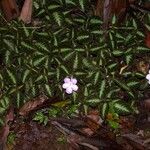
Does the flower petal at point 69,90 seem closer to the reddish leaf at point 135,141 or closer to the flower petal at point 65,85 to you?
the flower petal at point 65,85

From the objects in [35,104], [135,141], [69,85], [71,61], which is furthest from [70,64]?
[135,141]

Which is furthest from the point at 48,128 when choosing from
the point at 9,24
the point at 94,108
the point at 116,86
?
the point at 9,24

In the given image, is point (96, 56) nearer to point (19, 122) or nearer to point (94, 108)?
point (94, 108)

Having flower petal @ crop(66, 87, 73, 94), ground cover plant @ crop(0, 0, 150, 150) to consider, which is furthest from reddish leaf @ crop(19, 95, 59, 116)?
flower petal @ crop(66, 87, 73, 94)

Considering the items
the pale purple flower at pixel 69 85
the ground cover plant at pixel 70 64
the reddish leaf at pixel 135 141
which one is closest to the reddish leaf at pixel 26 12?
the ground cover plant at pixel 70 64

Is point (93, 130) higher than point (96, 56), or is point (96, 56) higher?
point (96, 56)

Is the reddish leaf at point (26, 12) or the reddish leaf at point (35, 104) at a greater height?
the reddish leaf at point (26, 12)

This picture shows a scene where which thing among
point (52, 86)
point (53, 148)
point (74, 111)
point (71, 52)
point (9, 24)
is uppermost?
point (9, 24)
